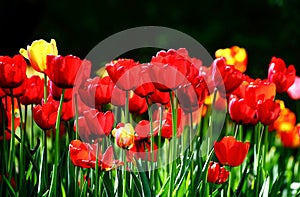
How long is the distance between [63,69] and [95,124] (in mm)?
164

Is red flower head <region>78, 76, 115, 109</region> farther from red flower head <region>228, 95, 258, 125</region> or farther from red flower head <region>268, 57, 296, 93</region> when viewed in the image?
red flower head <region>268, 57, 296, 93</region>

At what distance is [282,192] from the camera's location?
252 cm

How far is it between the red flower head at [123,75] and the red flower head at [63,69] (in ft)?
0.30

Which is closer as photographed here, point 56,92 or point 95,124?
point 95,124

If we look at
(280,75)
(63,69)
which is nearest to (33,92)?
(63,69)

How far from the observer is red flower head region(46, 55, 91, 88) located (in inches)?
67.5

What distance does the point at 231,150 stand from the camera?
1794 millimetres

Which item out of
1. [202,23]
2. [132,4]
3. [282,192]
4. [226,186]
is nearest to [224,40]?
[202,23]

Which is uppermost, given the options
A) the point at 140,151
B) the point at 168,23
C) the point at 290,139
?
the point at 168,23

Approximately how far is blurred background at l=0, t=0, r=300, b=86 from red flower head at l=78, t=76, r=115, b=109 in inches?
138

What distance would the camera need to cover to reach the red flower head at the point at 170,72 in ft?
5.45

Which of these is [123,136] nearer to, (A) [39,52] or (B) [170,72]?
(B) [170,72]

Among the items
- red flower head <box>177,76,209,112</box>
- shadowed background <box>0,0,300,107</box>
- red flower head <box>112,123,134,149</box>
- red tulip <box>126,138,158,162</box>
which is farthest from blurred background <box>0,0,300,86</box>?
red flower head <box>112,123,134,149</box>

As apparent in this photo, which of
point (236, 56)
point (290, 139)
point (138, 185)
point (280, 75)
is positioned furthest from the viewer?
point (290, 139)
